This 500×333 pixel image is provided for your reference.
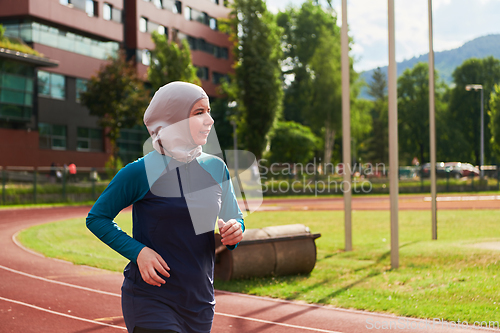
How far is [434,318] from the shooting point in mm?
6246

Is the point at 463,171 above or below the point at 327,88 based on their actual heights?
below

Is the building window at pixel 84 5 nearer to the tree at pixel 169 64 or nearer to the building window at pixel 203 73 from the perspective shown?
the tree at pixel 169 64

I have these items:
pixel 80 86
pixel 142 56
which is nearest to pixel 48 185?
pixel 80 86

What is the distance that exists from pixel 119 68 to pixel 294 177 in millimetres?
15850

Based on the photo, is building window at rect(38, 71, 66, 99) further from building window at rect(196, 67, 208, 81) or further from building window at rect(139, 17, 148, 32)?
building window at rect(196, 67, 208, 81)

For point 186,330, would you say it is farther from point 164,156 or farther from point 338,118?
point 338,118

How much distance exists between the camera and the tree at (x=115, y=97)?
118 ft

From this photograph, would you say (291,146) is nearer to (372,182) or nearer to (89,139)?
(372,182)

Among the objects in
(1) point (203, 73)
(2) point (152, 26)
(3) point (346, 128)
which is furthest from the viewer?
(1) point (203, 73)

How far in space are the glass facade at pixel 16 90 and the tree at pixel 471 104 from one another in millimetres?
27011

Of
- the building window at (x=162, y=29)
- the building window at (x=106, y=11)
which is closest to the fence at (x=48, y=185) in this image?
the building window at (x=106, y=11)

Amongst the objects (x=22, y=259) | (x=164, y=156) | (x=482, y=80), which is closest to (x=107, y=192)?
(x=164, y=156)

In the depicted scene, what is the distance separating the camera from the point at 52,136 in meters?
39.6

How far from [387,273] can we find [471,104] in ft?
43.0
